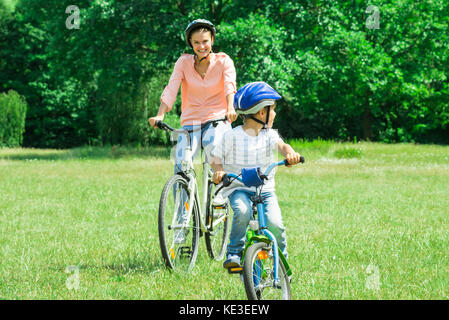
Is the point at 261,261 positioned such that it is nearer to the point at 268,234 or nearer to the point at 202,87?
the point at 268,234

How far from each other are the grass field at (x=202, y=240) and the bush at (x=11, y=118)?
19721 millimetres

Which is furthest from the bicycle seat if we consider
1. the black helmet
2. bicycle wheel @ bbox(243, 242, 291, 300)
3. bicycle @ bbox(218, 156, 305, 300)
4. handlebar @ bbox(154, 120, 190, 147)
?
the black helmet

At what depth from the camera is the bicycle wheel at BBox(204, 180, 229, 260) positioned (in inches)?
204

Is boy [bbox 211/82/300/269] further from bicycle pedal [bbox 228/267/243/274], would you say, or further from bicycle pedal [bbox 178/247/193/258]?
bicycle pedal [bbox 178/247/193/258]

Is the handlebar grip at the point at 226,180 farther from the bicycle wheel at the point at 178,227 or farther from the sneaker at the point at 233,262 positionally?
the bicycle wheel at the point at 178,227

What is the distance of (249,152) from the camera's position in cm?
405

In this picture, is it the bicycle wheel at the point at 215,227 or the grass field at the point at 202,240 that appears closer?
the grass field at the point at 202,240

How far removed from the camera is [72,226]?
7258 millimetres

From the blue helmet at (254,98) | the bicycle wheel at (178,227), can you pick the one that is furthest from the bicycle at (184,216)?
the blue helmet at (254,98)

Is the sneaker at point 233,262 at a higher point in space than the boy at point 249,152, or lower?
lower

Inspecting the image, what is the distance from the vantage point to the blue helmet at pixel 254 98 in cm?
386

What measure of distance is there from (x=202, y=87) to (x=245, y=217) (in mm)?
1680

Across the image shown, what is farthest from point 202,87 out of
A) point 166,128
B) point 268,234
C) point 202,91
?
point 268,234
